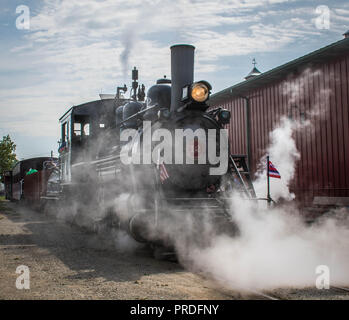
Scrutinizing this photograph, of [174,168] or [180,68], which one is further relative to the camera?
[180,68]

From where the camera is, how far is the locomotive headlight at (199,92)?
6.25 metres

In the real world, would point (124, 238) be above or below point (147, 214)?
below

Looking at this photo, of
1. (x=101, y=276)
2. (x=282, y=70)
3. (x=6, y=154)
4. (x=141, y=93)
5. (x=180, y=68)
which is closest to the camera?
(x=101, y=276)

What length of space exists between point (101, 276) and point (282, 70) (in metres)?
8.54

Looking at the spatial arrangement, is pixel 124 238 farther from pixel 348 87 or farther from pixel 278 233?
pixel 348 87

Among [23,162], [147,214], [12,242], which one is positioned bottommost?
[12,242]

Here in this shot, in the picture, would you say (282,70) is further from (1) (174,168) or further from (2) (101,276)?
(2) (101,276)

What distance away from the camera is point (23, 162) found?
25.0 m

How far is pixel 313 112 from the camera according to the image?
10.4 meters

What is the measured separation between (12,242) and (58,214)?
16.2 feet

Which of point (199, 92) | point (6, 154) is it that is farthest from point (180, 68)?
point (6, 154)

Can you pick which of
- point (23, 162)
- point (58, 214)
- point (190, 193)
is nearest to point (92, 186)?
point (190, 193)
